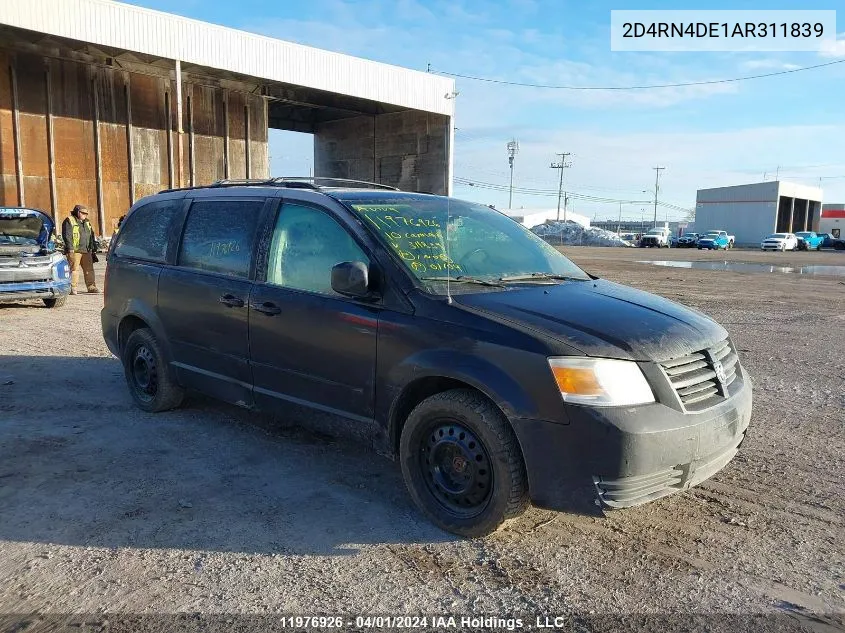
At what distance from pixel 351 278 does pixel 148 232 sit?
2.87 m

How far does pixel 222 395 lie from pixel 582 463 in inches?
109

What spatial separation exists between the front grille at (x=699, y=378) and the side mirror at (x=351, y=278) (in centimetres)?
158

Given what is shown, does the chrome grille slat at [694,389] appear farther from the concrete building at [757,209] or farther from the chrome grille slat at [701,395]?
the concrete building at [757,209]

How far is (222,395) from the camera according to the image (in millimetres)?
4715

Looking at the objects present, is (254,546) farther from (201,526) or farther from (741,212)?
(741,212)

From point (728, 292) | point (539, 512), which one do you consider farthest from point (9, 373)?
point (728, 292)

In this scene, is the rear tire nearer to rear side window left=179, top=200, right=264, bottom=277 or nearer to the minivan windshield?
rear side window left=179, top=200, right=264, bottom=277

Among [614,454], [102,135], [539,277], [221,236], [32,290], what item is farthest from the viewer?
[102,135]

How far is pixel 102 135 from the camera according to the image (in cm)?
2775

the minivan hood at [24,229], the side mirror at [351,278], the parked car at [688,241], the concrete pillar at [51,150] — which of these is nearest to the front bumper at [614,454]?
the side mirror at [351,278]

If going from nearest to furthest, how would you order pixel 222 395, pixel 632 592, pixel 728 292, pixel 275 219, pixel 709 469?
pixel 632 592 < pixel 709 469 < pixel 275 219 < pixel 222 395 < pixel 728 292

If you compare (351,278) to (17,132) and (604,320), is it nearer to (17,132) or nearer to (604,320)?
(604,320)

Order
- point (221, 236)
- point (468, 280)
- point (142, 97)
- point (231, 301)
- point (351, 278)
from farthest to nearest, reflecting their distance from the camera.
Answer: point (142, 97), point (221, 236), point (231, 301), point (468, 280), point (351, 278)

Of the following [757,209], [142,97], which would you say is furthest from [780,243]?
[142,97]
